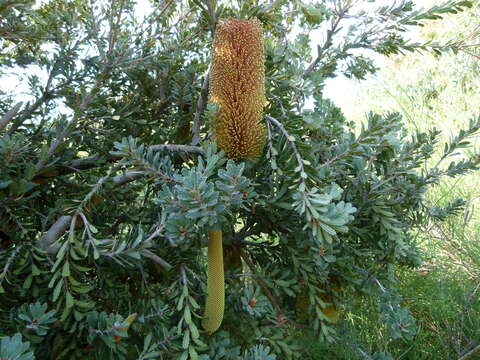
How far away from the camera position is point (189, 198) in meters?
0.60

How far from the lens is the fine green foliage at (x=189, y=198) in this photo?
0.70 meters

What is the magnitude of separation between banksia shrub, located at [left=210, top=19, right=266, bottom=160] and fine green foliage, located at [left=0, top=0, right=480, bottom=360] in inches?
1.3

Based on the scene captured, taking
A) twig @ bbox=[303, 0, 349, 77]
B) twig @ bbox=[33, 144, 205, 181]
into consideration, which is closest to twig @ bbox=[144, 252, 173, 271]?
twig @ bbox=[33, 144, 205, 181]

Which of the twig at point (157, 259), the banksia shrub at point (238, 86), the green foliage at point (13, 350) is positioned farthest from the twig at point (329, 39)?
the green foliage at point (13, 350)

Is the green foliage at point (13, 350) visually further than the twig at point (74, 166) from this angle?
No

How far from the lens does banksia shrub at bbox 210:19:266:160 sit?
72 cm

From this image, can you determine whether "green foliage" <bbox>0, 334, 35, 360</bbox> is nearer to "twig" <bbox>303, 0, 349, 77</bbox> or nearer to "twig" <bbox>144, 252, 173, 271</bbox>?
"twig" <bbox>144, 252, 173, 271</bbox>

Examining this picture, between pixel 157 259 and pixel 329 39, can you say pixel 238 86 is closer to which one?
pixel 157 259

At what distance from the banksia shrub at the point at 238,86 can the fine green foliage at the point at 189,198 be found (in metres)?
0.03

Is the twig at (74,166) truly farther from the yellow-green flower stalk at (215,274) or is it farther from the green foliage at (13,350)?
the green foliage at (13,350)

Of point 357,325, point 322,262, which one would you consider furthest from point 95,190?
point 357,325

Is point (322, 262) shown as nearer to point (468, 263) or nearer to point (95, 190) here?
point (95, 190)

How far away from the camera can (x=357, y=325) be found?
1.65 metres

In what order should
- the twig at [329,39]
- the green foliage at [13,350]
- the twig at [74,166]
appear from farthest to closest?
1. the twig at [329,39]
2. the twig at [74,166]
3. the green foliage at [13,350]
